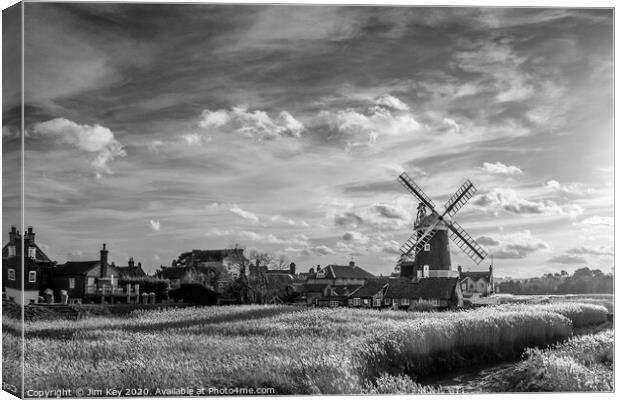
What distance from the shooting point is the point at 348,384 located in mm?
16250

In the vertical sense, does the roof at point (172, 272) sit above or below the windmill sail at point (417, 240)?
below

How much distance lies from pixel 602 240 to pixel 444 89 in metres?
4.54

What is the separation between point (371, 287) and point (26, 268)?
681 cm

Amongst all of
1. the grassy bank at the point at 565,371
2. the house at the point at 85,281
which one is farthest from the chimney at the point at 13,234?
the grassy bank at the point at 565,371

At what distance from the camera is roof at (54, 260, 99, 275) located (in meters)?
16.1

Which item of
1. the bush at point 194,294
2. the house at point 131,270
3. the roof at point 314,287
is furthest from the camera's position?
the roof at point 314,287

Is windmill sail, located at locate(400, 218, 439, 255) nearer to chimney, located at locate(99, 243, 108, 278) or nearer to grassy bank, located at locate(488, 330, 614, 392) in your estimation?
grassy bank, located at locate(488, 330, 614, 392)

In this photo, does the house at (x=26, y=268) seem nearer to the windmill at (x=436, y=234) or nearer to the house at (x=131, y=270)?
the house at (x=131, y=270)

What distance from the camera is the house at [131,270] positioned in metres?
16.5

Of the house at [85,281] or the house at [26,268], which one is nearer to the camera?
the house at [26,268]

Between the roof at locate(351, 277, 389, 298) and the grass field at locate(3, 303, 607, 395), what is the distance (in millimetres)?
362

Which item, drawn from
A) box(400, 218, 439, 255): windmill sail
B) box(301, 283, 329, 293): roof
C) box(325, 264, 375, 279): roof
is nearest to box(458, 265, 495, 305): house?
box(400, 218, 439, 255): windmill sail

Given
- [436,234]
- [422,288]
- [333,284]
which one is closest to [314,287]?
[333,284]

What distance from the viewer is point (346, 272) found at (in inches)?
690
